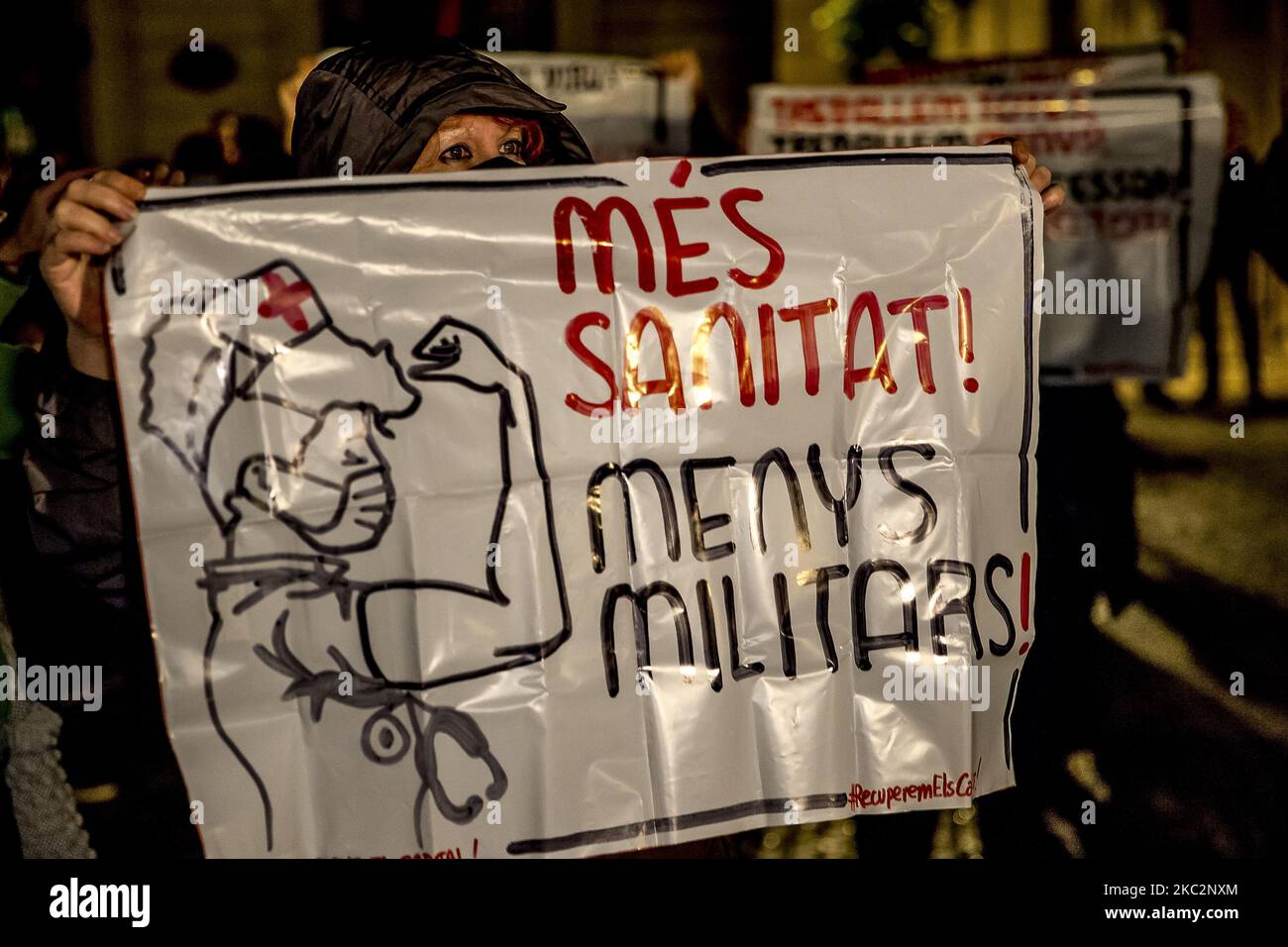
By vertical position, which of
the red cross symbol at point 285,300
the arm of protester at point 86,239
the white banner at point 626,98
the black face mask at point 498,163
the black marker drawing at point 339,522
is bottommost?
the black marker drawing at point 339,522

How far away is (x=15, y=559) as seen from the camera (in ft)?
6.97

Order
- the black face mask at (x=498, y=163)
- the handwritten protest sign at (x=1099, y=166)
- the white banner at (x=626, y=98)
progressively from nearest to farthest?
the black face mask at (x=498, y=163)
the handwritten protest sign at (x=1099, y=166)
the white banner at (x=626, y=98)

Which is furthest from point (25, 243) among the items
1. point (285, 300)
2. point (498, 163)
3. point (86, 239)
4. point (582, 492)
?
point (582, 492)

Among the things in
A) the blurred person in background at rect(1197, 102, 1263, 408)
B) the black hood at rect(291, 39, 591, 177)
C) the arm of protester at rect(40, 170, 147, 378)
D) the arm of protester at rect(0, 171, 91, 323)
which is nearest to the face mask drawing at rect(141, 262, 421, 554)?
the arm of protester at rect(40, 170, 147, 378)

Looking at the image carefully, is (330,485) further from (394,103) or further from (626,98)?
(626,98)

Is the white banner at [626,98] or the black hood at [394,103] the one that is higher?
the white banner at [626,98]

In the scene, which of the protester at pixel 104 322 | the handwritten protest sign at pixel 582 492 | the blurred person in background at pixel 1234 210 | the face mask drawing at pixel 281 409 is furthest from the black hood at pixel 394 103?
the blurred person in background at pixel 1234 210

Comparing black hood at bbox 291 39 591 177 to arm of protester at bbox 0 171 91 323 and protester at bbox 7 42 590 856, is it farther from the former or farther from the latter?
arm of protester at bbox 0 171 91 323

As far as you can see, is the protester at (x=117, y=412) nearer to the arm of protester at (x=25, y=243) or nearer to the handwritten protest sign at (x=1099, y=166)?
the arm of protester at (x=25, y=243)

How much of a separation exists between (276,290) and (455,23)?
577 cm

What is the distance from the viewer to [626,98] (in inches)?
190

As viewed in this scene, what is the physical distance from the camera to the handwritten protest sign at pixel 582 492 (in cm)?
189

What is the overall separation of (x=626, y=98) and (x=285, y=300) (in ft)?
10.6
